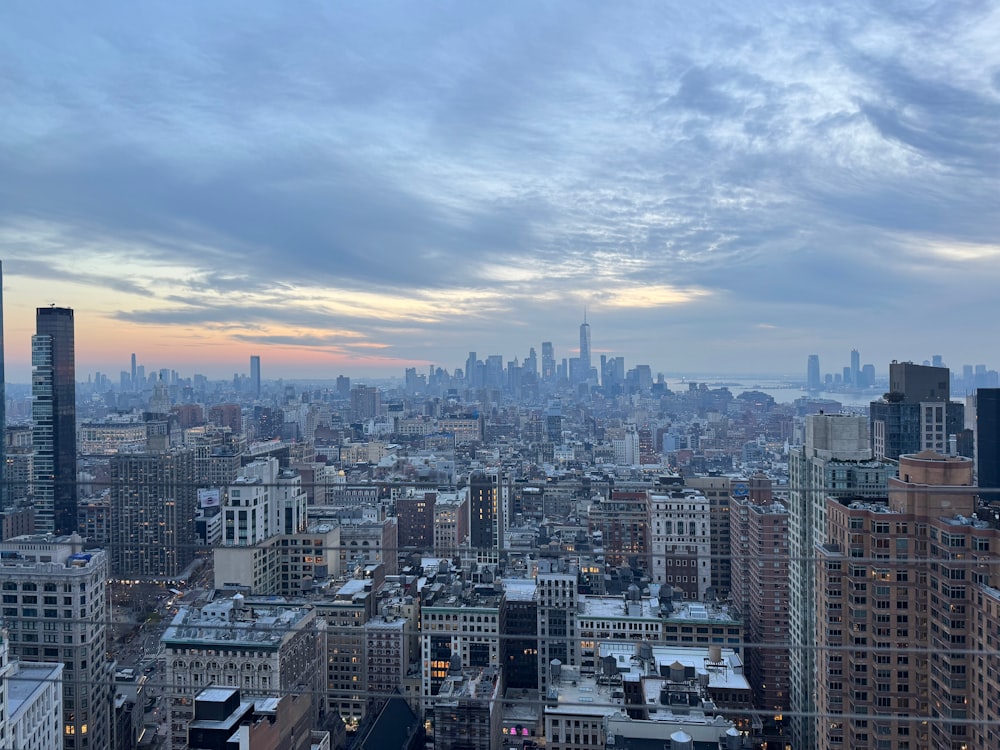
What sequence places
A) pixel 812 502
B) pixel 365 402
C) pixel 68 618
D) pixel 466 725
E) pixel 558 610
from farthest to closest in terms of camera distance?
pixel 365 402
pixel 558 610
pixel 812 502
pixel 466 725
pixel 68 618

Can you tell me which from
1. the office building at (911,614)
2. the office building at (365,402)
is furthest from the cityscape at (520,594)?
the office building at (365,402)

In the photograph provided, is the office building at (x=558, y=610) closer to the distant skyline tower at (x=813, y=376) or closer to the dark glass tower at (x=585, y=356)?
the distant skyline tower at (x=813, y=376)

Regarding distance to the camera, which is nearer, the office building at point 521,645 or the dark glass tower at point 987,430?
the office building at point 521,645

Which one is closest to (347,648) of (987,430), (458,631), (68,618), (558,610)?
(458,631)

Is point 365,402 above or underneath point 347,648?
above

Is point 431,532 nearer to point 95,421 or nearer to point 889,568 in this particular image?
point 889,568

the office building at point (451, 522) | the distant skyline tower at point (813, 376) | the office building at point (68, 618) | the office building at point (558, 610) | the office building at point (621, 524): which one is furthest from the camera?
the distant skyline tower at point (813, 376)

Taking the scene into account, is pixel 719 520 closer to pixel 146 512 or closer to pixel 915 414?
pixel 915 414
